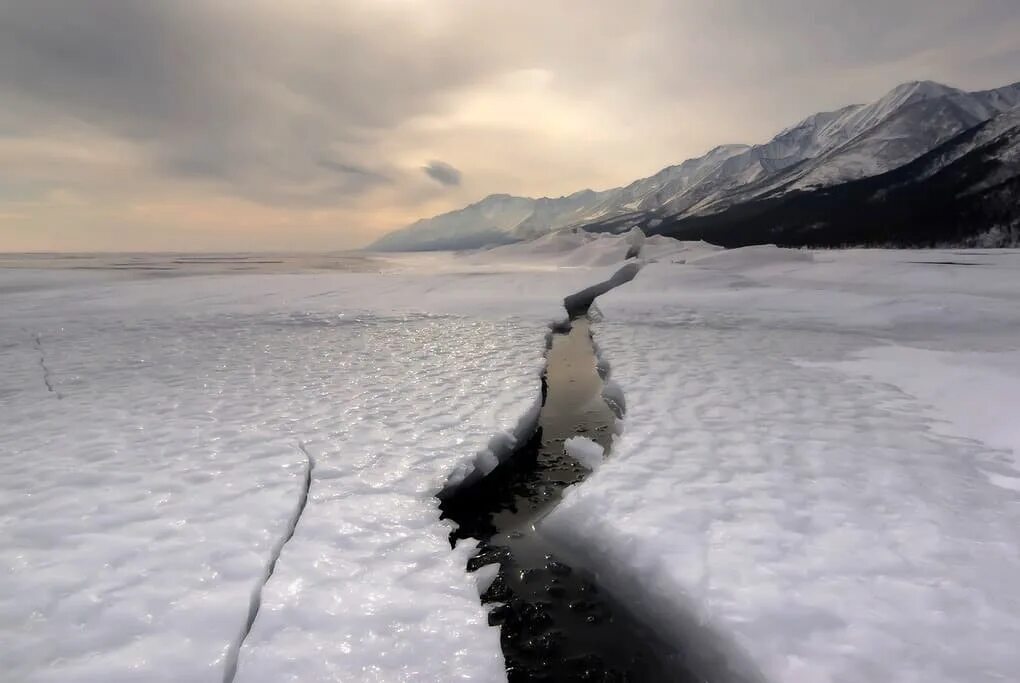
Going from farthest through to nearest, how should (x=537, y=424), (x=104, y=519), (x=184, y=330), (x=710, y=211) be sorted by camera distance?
(x=710, y=211), (x=184, y=330), (x=537, y=424), (x=104, y=519)

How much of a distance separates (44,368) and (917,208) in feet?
370

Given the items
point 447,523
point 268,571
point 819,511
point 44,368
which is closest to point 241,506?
point 268,571

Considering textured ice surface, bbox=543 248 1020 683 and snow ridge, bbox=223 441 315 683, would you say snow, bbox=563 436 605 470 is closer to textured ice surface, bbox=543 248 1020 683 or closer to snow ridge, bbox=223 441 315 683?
textured ice surface, bbox=543 248 1020 683

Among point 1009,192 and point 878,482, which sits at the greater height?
point 1009,192

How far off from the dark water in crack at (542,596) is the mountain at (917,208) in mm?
87281

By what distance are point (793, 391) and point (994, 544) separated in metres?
3.94

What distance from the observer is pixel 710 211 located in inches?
7466

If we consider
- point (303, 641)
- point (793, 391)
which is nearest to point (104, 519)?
point (303, 641)

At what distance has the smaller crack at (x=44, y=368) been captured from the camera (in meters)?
7.66

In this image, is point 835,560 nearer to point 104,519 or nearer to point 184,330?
point 104,519

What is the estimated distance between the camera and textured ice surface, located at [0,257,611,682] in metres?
3.02

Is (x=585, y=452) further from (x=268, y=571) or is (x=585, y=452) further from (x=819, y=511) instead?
(x=268, y=571)

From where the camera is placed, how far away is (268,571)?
145 inches

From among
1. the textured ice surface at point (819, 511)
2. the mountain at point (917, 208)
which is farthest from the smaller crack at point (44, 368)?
the mountain at point (917, 208)
